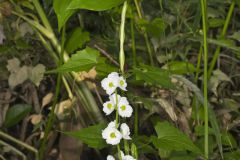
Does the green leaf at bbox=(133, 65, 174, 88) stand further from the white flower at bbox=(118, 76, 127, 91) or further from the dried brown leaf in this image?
the dried brown leaf

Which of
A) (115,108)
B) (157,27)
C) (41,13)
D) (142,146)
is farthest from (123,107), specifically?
(41,13)

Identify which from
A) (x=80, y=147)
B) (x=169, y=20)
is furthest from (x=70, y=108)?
(x=169, y=20)

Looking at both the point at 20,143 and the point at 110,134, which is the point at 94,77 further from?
the point at 110,134

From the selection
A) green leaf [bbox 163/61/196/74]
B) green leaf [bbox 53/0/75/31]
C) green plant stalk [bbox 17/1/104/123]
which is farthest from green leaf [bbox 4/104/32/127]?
green leaf [bbox 53/0/75/31]

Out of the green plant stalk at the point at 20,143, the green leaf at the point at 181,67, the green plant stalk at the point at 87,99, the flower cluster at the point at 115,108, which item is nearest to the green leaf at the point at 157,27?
the green leaf at the point at 181,67

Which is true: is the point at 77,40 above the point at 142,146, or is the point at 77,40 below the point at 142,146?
above

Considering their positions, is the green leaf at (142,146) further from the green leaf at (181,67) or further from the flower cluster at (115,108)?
the green leaf at (181,67)
